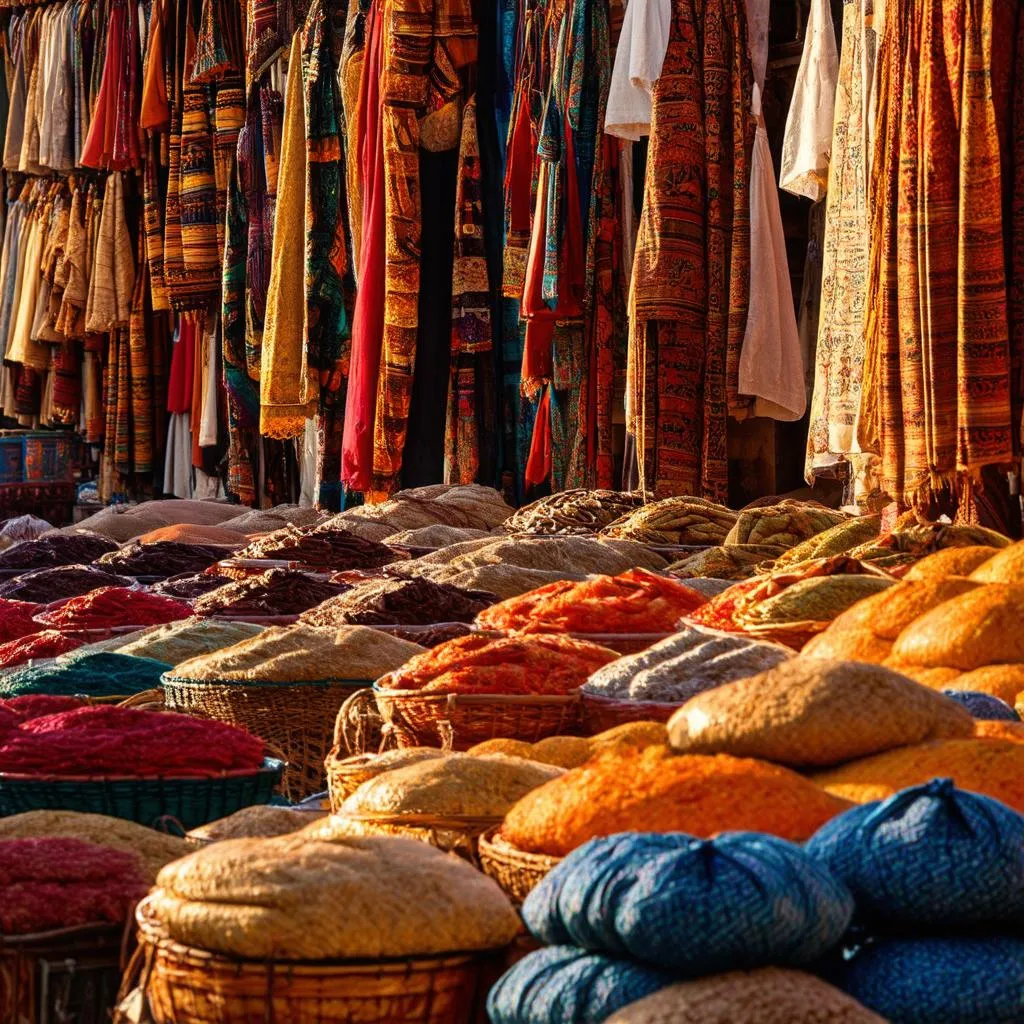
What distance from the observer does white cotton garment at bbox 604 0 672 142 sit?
235 inches

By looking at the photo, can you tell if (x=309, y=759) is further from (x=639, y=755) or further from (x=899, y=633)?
(x=639, y=755)

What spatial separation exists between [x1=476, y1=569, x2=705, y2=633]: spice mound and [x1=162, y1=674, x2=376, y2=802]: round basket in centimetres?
37

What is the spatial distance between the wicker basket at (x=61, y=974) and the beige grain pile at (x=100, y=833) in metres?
0.16

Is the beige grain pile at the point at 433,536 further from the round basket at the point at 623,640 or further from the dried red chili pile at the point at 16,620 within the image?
the round basket at the point at 623,640

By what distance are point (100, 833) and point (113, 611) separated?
244cm

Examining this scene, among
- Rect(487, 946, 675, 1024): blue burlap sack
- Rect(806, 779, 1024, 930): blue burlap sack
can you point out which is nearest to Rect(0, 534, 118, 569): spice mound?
Rect(487, 946, 675, 1024): blue burlap sack

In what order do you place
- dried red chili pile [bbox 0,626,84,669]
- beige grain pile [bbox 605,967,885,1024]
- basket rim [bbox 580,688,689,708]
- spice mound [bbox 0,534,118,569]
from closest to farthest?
beige grain pile [bbox 605,967,885,1024]
basket rim [bbox 580,688,689,708]
dried red chili pile [bbox 0,626,84,669]
spice mound [bbox 0,534,118,569]

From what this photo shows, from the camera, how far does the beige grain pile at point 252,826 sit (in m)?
2.44

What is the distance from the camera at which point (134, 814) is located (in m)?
2.88

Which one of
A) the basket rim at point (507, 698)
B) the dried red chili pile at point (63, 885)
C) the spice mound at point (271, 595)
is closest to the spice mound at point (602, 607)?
the basket rim at point (507, 698)

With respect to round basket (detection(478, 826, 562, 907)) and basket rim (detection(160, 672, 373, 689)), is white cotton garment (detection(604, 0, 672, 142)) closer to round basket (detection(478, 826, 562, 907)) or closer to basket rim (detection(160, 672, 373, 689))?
basket rim (detection(160, 672, 373, 689))

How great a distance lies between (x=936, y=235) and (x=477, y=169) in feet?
10.2

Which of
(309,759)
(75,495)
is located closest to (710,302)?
(309,759)

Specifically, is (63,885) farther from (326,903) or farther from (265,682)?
(265,682)
